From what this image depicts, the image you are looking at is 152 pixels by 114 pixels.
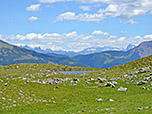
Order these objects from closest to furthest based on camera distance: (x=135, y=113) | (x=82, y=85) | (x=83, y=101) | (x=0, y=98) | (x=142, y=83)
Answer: (x=135, y=113)
(x=0, y=98)
(x=83, y=101)
(x=142, y=83)
(x=82, y=85)

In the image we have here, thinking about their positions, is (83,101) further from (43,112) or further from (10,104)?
(10,104)

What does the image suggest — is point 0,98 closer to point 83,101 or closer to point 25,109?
point 25,109

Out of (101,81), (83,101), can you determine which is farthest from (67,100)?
(101,81)

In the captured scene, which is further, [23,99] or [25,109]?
[23,99]

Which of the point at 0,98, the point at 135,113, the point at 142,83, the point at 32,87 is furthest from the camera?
the point at 142,83

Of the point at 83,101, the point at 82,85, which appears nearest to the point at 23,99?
the point at 83,101

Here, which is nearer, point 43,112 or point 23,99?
point 43,112

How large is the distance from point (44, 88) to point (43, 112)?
602 inches

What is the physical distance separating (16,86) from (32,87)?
404 cm

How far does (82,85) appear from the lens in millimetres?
65750

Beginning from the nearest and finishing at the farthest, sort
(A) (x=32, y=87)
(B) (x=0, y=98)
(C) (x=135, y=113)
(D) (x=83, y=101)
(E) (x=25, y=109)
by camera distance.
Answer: (C) (x=135, y=113), (E) (x=25, y=109), (B) (x=0, y=98), (D) (x=83, y=101), (A) (x=32, y=87)

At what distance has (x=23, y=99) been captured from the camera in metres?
36.7

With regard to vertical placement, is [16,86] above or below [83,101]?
above

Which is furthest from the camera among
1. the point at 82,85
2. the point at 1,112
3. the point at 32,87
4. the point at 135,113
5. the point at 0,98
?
the point at 82,85
